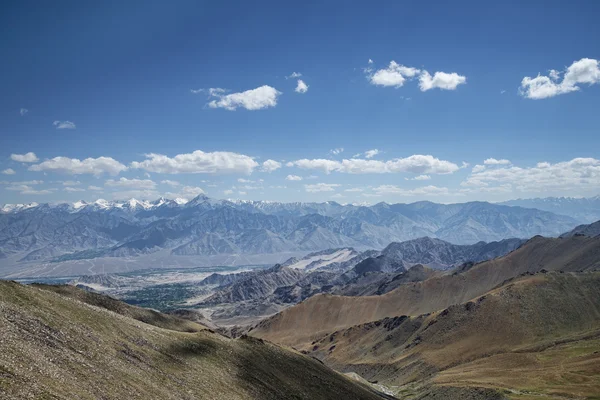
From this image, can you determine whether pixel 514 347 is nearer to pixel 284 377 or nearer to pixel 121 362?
pixel 284 377

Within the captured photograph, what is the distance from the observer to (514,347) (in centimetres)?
16262

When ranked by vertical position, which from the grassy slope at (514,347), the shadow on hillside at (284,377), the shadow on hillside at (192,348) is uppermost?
the shadow on hillside at (192,348)

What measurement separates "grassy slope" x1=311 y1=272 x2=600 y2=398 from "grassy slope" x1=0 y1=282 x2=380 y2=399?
60.1 metres

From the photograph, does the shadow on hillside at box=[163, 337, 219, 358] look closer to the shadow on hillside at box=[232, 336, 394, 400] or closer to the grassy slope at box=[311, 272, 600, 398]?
the shadow on hillside at box=[232, 336, 394, 400]

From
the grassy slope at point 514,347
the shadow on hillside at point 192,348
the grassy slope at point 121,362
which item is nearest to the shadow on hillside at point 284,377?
the grassy slope at point 121,362

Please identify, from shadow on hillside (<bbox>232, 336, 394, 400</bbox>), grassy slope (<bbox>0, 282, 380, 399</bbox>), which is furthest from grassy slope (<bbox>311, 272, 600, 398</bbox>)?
grassy slope (<bbox>0, 282, 380, 399</bbox>)

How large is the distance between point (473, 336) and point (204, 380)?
14543 cm

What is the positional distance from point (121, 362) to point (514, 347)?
154 m

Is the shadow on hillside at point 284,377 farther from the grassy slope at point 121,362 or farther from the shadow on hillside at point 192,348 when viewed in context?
the shadow on hillside at point 192,348

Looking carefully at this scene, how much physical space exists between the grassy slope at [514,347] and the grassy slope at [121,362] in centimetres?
6006

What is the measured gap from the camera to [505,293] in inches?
7712

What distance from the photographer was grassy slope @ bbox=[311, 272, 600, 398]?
4820 inches

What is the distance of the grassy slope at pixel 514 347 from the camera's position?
402 ft

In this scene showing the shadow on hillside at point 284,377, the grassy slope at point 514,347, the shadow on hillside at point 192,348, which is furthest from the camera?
the grassy slope at point 514,347
